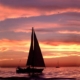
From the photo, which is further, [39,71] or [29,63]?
[39,71]

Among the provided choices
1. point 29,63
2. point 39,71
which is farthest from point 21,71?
point 29,63

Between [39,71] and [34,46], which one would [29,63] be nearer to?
[34,46]

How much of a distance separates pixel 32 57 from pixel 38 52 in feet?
8.13

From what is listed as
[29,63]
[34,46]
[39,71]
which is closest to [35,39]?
[34,46]

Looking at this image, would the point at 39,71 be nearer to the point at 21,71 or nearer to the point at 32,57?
the point at 21,71

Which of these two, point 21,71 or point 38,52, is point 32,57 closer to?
point 38,52

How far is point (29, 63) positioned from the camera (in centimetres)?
8300

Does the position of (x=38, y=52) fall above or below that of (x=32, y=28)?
below

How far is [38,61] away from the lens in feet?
271

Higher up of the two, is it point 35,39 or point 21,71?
point 35,39

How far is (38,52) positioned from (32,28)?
8.24 meters

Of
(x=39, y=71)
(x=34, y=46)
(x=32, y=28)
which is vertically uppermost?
(x=32, y=28)

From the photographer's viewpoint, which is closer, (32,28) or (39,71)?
(32,28)

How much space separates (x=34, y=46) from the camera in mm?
81938
